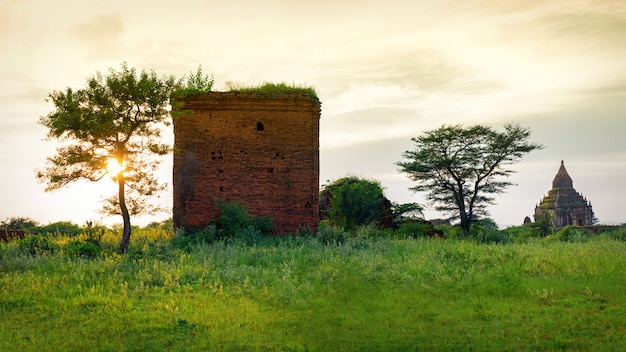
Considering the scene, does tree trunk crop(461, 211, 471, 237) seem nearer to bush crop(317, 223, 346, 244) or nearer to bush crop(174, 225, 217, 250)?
bush crop(317, 223, 346, 244)

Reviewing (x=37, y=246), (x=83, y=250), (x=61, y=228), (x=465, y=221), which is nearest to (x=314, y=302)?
(x=83, y=250)

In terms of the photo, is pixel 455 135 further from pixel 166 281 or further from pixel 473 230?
pixel 166 281

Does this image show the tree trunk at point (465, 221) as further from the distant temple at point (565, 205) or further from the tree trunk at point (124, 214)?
the distant temple at point (565, 205)

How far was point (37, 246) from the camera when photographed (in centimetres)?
1708

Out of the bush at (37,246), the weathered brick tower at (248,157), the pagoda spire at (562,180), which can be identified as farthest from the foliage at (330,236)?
the pagoda spire at (562,180)

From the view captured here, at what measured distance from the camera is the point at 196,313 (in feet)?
29.9

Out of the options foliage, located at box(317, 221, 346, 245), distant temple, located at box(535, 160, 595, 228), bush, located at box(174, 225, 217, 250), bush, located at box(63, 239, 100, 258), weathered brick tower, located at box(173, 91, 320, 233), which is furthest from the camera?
distant temple, located at box(535, 160, 595, 228)

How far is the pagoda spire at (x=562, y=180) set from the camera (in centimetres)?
6981

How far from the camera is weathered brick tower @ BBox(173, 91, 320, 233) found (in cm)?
2039


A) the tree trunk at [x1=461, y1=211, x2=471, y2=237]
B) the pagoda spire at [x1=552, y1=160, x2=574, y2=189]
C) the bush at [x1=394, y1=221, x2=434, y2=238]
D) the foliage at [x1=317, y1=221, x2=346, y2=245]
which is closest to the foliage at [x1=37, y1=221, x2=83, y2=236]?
the foliage at [x1=317, y1=221, x2=346, y2=245]

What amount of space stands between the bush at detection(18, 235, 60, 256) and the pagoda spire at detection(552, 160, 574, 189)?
6476cm

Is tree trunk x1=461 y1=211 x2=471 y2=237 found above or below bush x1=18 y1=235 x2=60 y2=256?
above

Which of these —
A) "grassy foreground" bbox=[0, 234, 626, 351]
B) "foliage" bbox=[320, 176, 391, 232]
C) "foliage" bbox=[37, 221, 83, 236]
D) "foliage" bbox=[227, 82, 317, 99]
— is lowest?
"grassy foreground" bbox=[0, 234, 626, 351]

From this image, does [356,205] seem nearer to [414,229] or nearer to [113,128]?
[414,229]
